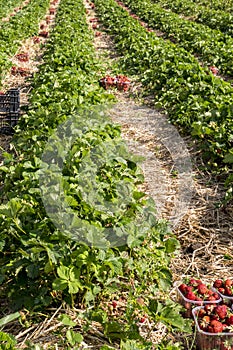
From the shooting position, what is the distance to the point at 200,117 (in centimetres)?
603

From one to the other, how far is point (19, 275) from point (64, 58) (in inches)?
251

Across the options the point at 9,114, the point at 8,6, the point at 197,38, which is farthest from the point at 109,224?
the point at 8,6

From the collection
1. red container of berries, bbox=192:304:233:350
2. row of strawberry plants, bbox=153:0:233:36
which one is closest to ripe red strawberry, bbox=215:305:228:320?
red container of berries, bbox=192:304:233:350

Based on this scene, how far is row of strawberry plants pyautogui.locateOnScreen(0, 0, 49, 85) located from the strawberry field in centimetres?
296

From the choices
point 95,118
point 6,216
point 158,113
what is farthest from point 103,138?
point 158,113

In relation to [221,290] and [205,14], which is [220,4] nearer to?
[205,14]

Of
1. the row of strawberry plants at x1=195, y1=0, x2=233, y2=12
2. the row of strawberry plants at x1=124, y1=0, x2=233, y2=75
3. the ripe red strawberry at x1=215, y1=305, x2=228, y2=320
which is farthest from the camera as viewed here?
the row of strawberry plants at x1=195, y1=0, x2=233, y2=12

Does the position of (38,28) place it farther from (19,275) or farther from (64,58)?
(19,275)

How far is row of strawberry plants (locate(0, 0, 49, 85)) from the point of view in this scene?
34.4 feet

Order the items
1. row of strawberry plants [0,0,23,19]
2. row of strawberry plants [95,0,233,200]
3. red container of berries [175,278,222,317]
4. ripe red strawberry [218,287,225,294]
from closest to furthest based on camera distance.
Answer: red container of berries [175,278,222,317] < ripe red strawberry [218,287,225,294] < row of strawberry plants [95,0,233,200] < row of strawberry plants [0,0,23,19]

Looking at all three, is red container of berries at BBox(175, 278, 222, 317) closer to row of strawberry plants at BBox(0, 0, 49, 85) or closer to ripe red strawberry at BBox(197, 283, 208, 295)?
ripe red strawberry at BBox(197, 283, 208, 295)

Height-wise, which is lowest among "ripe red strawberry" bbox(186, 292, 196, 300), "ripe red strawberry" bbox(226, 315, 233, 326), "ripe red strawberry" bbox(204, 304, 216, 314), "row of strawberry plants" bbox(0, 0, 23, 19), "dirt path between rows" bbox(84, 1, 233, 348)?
"row of strawberry plants" bbox(0, 0, 23, 19)

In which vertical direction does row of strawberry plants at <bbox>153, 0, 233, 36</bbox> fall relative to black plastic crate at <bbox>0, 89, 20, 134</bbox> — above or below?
below

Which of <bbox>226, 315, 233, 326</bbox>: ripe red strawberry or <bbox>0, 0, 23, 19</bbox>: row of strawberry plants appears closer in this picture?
<bbox>226, 315, 233, 326</bbox>: ripe red strawberry
